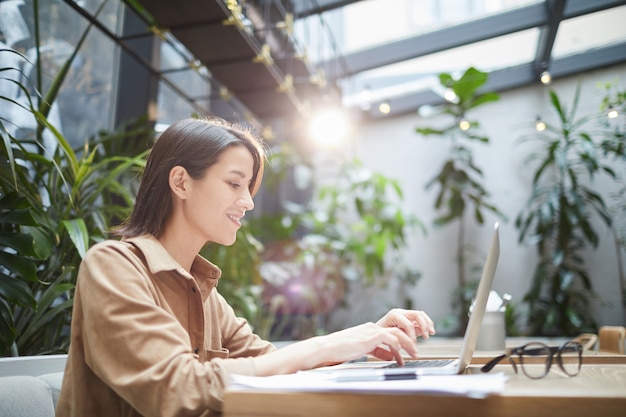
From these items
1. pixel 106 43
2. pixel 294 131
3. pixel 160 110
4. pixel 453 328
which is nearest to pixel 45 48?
pixel 106 43

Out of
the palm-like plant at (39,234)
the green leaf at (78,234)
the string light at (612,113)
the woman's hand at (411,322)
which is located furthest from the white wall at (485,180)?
the woman's hand at (411,322)

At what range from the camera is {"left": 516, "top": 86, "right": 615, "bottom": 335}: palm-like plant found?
5.01m

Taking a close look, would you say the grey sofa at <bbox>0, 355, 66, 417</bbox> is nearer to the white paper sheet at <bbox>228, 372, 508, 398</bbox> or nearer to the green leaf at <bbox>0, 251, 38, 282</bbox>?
the green leaf at <bbox>0, 251, 38, 282</bbox>

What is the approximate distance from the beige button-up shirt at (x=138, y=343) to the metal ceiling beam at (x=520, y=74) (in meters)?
5.77

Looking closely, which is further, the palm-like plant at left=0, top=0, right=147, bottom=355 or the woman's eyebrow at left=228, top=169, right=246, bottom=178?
the palm-like plant at left=0, top=0, right=147, bottom=355

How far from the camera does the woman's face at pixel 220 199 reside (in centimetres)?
121

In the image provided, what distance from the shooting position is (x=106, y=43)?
11.2 ft

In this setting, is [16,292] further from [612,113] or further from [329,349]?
[612,113]

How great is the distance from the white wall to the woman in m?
4.80

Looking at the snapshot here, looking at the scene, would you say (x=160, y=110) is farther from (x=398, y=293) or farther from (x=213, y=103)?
(x=398, y=293)

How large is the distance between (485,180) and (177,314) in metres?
5.56

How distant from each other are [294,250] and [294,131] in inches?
62.6

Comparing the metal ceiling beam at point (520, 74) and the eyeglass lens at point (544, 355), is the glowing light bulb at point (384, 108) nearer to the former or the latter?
the metal ceiling beam at point (520, 74)

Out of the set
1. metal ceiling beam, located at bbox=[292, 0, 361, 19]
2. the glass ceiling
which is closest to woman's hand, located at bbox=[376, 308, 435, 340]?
metal ceiling beam, located at bbox=[292, 0, 361, 19]
